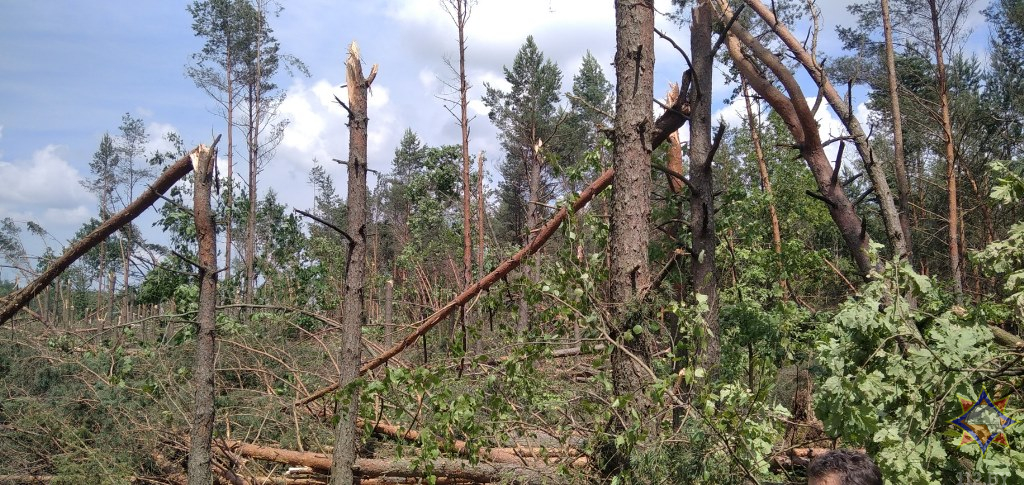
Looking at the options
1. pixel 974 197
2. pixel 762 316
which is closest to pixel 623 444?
pixel 762 316

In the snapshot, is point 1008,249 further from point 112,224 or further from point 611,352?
point 112,224

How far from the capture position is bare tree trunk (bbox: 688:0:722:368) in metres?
5.17

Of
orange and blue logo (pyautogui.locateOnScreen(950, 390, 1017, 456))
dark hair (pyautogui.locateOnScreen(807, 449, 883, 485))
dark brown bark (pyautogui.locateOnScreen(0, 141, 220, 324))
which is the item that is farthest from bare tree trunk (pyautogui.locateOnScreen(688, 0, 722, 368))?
dark brown bark (pyautogui.locateOnScreen(0, 141, 220, 324))

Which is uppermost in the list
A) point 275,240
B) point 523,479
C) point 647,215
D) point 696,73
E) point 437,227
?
point 437,227

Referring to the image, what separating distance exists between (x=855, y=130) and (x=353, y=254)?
4.40 metres

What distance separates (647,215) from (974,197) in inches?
651

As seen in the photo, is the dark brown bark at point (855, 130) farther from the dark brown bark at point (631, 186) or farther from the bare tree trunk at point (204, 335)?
the bare tree trunk at point (204, 335)

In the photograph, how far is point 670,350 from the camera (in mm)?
4484

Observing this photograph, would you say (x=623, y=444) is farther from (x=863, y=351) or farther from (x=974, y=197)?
(x=974, y=197)

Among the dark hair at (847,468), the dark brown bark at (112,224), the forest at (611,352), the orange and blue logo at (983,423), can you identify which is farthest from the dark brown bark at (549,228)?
the dark hair at (847,468)

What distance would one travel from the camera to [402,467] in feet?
22.5

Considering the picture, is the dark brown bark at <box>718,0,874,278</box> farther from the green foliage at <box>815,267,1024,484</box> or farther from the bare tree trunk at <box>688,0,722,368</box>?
the green foliage at <box>815,267,1024,484</box>

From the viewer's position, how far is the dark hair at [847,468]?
2719 mm

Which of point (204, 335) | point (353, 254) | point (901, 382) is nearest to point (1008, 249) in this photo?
point (901, 382)
